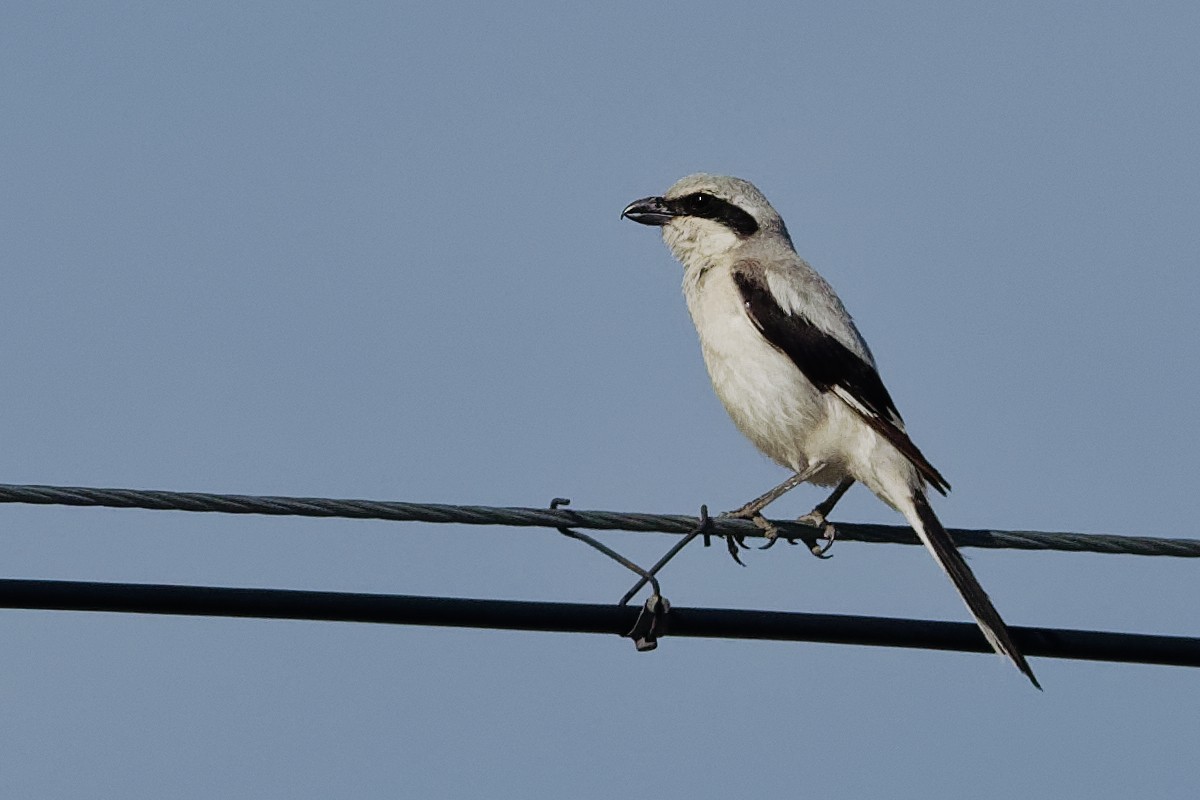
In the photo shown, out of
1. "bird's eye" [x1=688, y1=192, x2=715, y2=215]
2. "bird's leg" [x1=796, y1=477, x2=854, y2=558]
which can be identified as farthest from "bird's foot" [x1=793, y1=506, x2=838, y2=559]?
"bird's eye" [x1=688, y1=192, x2=715, y2=215]

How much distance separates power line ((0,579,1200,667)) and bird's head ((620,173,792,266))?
11.7 ft

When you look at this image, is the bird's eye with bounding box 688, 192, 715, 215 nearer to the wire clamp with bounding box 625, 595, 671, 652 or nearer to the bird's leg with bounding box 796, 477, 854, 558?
the bird's leg with bounding box 796, 477, 854, 558

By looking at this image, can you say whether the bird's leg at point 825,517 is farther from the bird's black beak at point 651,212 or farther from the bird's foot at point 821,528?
the bird's black beak at point 651,212

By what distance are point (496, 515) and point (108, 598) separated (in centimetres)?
96

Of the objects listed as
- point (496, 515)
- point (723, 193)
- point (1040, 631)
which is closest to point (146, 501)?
point (496, 515)

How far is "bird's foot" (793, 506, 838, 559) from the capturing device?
5.88 m

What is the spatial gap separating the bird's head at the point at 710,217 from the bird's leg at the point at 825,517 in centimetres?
128

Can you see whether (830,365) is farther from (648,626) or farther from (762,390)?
(648,626)

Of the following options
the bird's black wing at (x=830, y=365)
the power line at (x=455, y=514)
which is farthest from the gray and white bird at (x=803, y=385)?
the power line at (x=455, y=514)

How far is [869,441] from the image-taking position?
6848mm

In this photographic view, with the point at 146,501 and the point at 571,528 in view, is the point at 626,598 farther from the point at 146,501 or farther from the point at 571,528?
the point at 146,501

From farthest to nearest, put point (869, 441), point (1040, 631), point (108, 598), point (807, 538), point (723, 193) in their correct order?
point (723, 193), point (869, 441), point (807, 538), point (1040, 631), point (108, 598)

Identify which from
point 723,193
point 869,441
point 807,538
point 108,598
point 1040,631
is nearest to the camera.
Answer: point 108,598

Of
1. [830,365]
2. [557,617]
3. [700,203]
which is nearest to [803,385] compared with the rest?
[830,365]
